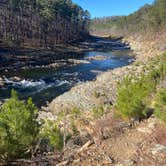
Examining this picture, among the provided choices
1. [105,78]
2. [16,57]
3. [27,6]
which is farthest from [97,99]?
[27,6]

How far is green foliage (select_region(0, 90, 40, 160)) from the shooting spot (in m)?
10.1

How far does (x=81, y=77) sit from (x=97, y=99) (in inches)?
539

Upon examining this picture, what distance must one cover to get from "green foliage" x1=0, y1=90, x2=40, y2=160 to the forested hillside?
199 ft

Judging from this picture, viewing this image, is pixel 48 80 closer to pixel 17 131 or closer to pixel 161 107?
pixel 161 107

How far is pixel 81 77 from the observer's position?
41.2 meters

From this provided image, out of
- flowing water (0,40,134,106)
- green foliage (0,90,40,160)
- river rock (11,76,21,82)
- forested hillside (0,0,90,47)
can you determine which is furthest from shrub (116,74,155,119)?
forested hillside (0,0,90,47)

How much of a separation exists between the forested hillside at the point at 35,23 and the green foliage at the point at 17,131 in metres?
60.5

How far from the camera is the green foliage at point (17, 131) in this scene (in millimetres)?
10062

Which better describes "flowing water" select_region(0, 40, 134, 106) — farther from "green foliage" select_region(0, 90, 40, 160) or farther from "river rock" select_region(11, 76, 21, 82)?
"green foliage" select_region(0, 90, 40, 160)

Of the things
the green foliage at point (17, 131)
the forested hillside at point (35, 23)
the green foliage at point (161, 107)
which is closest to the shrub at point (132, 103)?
the green foliage at point (161, 107)

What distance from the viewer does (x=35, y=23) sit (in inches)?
3506

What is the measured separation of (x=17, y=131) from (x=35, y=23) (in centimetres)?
8096

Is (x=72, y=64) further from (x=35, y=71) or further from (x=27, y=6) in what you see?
(x=27, y=6)

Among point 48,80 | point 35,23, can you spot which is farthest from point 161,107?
point 35,23
